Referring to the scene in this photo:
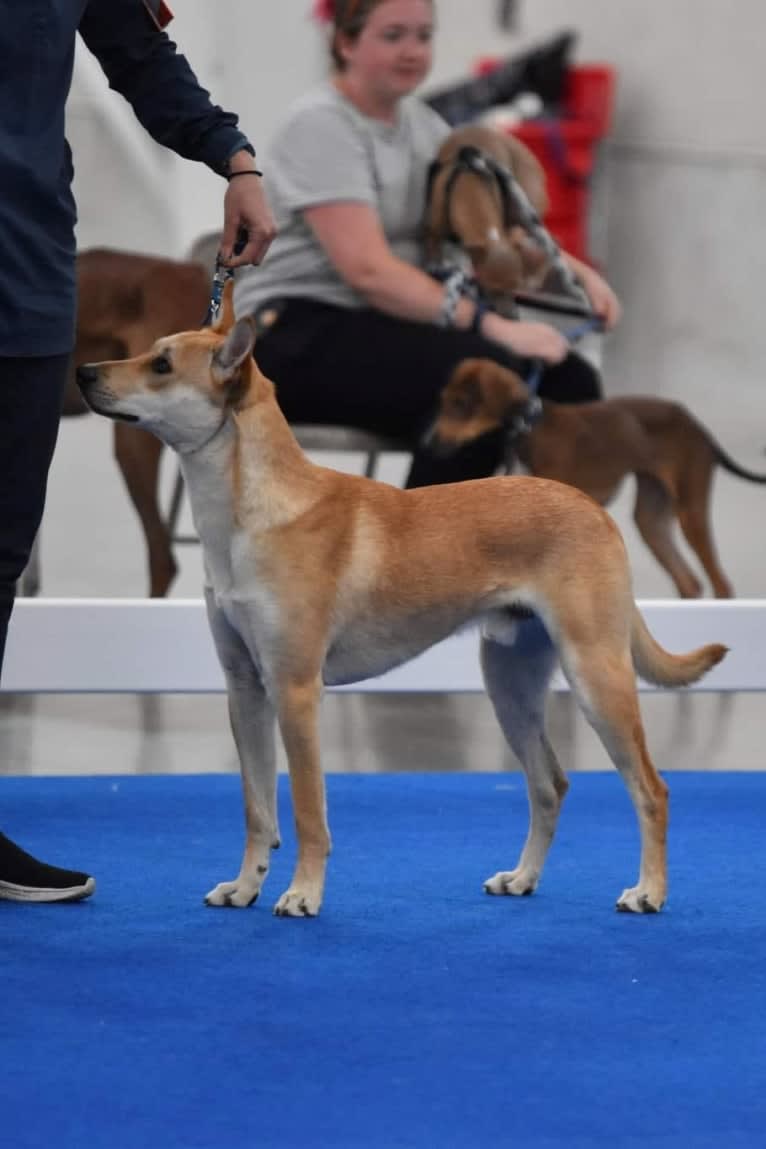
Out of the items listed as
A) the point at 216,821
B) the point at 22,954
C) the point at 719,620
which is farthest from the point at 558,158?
the point at 22,954

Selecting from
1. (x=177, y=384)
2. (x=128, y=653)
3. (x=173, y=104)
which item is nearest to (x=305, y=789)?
(x=177, y=384)

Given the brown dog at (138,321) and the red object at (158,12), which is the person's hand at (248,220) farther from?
the brown dog at (138,321)

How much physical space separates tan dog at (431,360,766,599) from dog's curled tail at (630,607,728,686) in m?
1.60

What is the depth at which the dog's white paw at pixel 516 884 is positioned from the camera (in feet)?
9.34

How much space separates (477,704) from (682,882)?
200 cm

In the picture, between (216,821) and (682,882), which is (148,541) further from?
(682,882)

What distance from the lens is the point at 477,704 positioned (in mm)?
4926

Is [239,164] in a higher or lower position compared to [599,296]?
higher

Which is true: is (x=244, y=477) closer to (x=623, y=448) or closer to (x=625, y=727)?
(x=625, y=727)

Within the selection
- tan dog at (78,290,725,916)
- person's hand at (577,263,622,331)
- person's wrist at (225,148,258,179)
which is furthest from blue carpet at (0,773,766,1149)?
person's hand at (577,263,622,331)

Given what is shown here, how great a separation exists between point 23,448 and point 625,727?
99 centimetres

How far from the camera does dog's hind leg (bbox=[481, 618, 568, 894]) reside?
286cm

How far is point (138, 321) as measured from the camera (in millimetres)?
4789

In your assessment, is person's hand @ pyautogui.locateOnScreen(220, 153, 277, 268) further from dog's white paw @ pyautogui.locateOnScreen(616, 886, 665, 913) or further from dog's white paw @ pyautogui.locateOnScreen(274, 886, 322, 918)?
dog's white paw @ pyautogui.locateOnScreen(616, 886, 665, 913)
